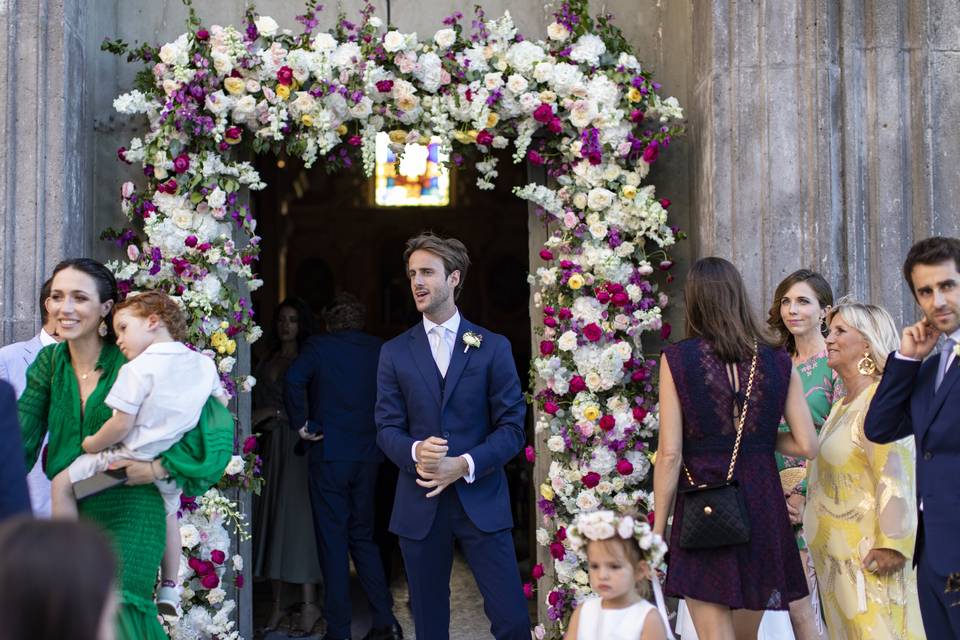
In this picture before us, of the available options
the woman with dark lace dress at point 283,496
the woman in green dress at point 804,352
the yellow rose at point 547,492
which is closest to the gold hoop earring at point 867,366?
the woman in green dress at point 804,352

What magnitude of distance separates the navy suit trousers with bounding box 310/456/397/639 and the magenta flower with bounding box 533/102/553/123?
7.59ft

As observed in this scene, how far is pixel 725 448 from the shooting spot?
4.42m

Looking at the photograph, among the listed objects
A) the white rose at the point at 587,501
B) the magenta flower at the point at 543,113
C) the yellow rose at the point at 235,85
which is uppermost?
the yellow rose at the point at 235,85

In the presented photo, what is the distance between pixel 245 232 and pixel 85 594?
496cm

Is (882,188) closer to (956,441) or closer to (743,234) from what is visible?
(743,234)

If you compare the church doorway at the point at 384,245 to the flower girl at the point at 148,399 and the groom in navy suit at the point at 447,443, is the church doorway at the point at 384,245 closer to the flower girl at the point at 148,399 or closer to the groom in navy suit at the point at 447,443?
the groom in navy suit at the point at 447,443

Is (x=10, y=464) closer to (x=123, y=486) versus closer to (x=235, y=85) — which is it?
(x=123, y=486)

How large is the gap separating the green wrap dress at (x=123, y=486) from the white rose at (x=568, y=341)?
7.73 feet

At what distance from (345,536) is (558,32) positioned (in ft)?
10.1

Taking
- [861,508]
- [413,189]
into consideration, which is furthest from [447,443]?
[413,189]

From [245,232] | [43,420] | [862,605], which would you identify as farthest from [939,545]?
[245,232]

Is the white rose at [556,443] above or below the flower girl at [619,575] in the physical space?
above

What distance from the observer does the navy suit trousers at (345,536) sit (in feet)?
23.7

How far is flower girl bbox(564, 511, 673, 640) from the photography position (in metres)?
3.95
